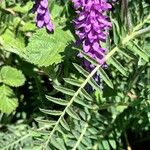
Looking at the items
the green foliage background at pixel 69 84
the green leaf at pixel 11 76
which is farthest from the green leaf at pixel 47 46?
the green leaf at pixel 11 76

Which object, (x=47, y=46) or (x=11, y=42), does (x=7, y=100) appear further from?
(x=47, y=46)

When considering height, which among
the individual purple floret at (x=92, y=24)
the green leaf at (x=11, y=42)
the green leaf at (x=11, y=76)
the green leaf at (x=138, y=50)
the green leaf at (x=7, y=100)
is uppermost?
the individual purple floret at (x=92, y=24)

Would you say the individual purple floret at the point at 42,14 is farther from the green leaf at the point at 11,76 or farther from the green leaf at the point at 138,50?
the green leaf at the point at 11,76

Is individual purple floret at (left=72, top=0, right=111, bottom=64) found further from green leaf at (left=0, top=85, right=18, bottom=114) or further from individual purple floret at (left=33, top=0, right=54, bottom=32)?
green leaf at (left=0, top=85, right=18, bottom=114)

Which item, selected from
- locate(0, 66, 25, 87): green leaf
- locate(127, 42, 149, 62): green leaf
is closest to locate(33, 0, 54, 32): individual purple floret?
locate(127, 42, 149, 62): green leaf

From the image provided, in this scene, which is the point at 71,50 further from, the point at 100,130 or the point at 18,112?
the point at 18,112

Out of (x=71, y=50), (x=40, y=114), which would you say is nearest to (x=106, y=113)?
(x=40, y=114)

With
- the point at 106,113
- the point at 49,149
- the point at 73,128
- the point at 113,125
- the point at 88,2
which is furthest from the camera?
the point at 106,113
